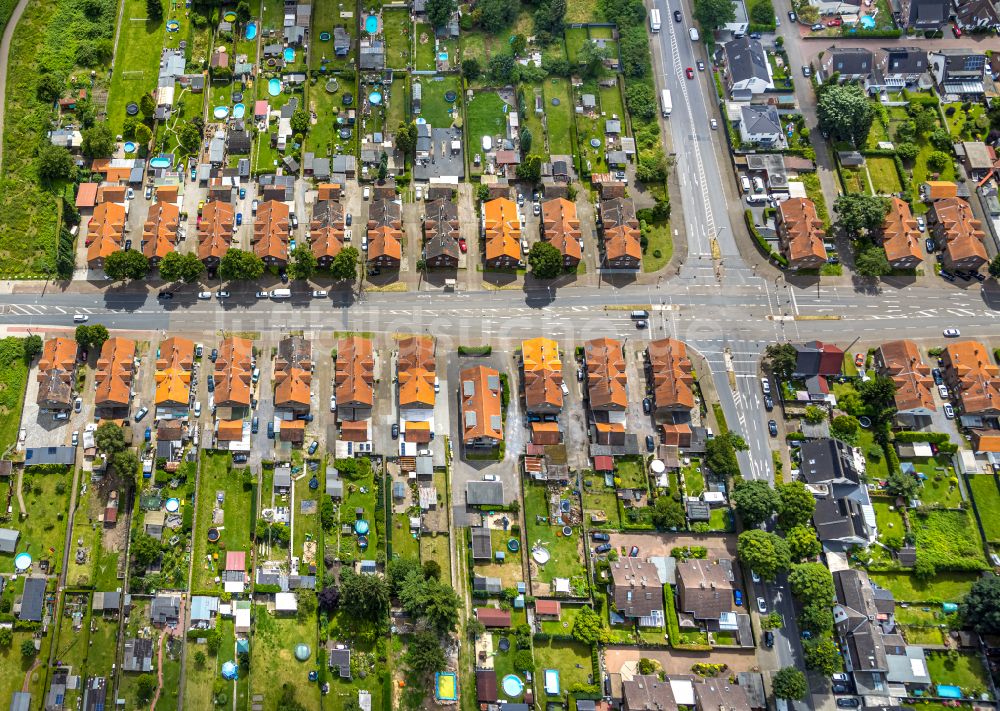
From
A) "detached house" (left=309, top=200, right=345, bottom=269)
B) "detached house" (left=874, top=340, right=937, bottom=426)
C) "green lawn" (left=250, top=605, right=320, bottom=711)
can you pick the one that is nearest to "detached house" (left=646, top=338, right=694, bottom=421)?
"detached house" (left=874, top=340, right=937, bottom=426)

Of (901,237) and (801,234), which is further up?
(801,234)

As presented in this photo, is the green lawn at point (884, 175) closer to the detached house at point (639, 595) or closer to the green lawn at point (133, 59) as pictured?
the detached house at point (639, 595)

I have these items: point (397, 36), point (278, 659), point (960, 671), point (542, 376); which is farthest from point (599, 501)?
point (397, 36)

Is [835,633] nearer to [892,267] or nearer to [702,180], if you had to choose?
[892,267]

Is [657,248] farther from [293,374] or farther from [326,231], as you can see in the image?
[293,374]

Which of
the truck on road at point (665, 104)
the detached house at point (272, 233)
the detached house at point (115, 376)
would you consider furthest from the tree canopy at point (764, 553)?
the detached house at point (115, 376)

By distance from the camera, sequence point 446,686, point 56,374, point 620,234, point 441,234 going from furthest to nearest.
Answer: point 620,234
point 441,234
point 56,374
point 446,686
